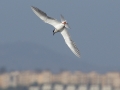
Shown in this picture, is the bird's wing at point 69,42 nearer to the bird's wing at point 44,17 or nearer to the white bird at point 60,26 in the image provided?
the white bird at point 60,26

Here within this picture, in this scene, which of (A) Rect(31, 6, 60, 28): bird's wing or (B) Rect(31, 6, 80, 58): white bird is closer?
(B) Rect(31, 6, 80, 58): white bird

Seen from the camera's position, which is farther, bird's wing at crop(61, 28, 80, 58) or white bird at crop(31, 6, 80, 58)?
bird's wing at crop(61, 28, 80, 58)

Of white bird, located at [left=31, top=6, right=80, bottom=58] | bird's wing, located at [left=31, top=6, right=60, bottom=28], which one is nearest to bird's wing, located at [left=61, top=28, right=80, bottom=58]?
white bird, located at [left=31, top=6, right=80, bottom=58]

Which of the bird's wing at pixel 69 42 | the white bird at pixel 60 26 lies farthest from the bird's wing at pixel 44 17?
the bird's wing at pixel 69 42

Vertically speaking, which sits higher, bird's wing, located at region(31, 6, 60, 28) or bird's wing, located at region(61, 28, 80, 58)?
bird's wing, located at region(31, 6, 60, 28)

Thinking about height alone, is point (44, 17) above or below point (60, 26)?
above

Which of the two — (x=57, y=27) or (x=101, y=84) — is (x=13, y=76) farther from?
(x=57, y=27)

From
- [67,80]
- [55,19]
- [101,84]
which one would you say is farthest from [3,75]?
[55,19]

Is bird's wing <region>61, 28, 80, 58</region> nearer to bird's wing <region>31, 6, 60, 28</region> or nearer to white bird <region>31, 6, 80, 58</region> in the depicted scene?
white bird <region>31, 6, 80, 58</region>
